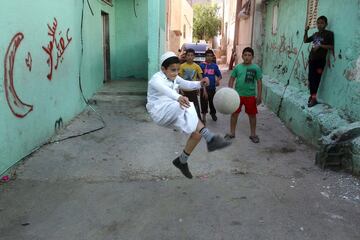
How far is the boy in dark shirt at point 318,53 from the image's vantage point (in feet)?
20.1

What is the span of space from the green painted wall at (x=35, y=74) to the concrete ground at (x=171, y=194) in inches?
15.4

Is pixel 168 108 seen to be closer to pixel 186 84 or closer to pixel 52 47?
pixel 186 84

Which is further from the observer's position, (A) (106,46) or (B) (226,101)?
(A) (106,46)

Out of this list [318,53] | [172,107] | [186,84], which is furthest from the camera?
[318,53]

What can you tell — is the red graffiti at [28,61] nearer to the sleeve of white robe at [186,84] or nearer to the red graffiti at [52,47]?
the red graffiti at [52,47]

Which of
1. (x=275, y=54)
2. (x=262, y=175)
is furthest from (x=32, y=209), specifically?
(x=275, y=54)

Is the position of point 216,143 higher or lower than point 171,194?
higher

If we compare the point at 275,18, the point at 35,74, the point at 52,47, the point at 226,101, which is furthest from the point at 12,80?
the point at 275,18

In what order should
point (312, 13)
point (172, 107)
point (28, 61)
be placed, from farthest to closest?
point (312, 13) < point (28, 61) < point (172, 107)

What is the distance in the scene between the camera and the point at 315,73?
21.5 ft

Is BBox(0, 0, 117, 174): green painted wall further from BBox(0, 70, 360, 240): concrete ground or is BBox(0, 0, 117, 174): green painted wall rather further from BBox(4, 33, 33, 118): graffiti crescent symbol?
BBox(0, 70, 360, 240): concrete ground

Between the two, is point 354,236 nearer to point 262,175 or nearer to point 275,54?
point 262,175

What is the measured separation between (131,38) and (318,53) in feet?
24.3

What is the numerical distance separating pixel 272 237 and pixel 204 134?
1274mm
